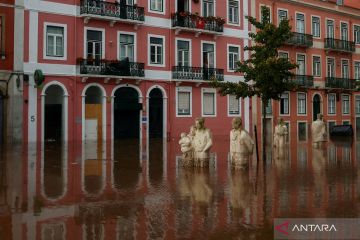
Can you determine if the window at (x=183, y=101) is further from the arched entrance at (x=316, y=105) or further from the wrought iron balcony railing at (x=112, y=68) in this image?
the arched entrance at (x=316, y=105)

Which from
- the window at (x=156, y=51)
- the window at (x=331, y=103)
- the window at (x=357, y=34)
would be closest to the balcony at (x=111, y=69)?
the window at (x=156, y=51)

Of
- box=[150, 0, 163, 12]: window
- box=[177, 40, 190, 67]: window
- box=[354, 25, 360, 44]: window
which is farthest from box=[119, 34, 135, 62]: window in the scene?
box=[354, 25, 360, 44]: window

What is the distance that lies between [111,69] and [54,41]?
3.76 metres

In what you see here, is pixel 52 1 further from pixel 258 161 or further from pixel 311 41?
pixel 311 41

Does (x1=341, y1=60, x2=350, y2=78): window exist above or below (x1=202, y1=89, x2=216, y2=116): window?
above

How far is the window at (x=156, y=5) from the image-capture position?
32.2 metres

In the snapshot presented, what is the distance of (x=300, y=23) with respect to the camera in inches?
1640

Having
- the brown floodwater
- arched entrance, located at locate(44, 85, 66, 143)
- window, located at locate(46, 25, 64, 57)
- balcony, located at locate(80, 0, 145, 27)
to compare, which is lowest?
the brown floodwater

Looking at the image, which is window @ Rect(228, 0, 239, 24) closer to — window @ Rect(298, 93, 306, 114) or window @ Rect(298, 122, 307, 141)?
window @ Rect(298, 93, 306, 114)

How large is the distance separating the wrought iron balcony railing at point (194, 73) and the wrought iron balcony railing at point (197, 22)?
9.23 ft

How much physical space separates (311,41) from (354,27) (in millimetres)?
8155

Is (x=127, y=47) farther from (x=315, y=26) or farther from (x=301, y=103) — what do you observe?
(x=315, y=26)

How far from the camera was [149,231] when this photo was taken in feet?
20.9

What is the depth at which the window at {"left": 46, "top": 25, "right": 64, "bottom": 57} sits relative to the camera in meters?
27.9
